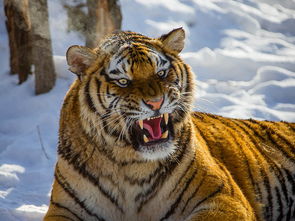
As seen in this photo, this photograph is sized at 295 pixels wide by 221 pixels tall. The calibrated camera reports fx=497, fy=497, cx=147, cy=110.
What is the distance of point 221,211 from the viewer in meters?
2.45

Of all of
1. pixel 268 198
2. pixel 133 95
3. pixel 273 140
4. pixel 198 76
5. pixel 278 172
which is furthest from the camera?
pixel 198 76

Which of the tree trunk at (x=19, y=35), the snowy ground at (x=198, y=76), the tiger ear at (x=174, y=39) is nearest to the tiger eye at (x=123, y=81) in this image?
the tiger ear at (x=174, y=39)

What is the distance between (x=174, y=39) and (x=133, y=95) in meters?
0.52

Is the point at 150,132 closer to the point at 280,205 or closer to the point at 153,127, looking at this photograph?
the point at 153,127

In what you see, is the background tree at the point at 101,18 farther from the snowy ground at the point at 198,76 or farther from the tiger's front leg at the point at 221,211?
the tiger's front leg at the point at 221,211

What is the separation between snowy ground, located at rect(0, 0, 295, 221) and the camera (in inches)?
160

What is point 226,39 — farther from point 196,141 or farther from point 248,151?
point 196,141

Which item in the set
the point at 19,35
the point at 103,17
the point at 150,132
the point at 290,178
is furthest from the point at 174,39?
the point at 19,35

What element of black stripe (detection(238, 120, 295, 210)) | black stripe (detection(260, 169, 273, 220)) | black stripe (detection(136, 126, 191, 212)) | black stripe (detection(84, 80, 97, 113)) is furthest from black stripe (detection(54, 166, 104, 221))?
black stripe (detection(238, 120, 295, 210))

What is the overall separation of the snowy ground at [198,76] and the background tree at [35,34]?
205 millimetres

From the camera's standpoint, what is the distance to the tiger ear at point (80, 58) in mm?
2480

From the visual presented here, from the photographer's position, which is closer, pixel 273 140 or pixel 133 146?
pixel 133 146

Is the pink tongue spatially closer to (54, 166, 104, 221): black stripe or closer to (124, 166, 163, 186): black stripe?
(124, 166, 163, 186): black stripe

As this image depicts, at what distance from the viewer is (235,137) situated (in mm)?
3238
